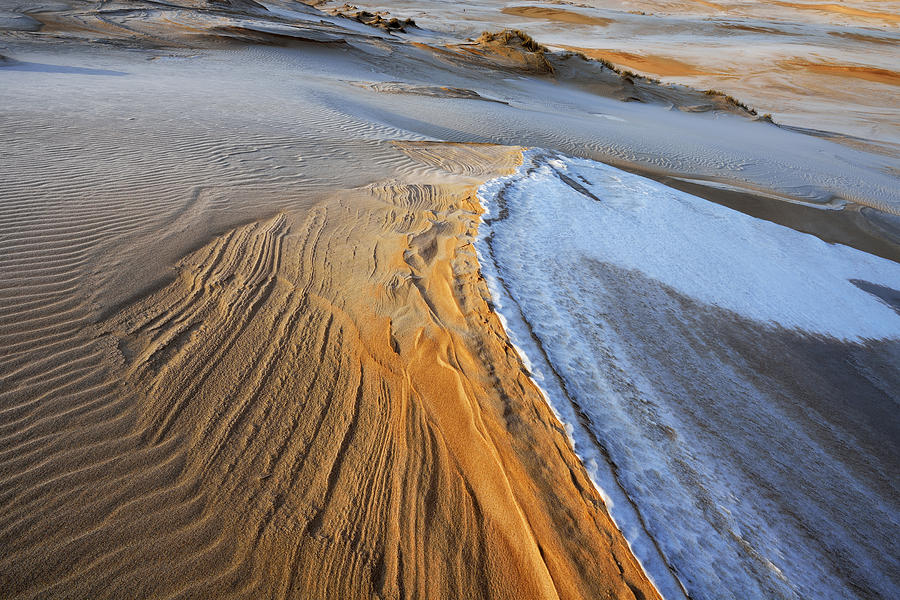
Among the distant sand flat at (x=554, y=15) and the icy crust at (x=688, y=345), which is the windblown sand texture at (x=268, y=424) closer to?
the icy crust at (x=688, y=345)

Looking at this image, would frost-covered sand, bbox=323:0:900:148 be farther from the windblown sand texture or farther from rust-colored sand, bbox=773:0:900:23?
the windblown sand texture

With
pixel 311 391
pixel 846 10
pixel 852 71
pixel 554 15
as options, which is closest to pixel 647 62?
pixel 852 71

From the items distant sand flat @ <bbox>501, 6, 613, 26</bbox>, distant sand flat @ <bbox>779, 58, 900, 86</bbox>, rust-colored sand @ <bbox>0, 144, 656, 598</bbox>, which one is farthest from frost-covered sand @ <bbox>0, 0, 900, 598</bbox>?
distant sand flat @ <bbox>501, 6, 613, 26</bbox>

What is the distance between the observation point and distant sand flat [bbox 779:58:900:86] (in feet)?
73.5

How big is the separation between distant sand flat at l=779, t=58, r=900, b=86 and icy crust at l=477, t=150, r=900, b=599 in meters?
24.1

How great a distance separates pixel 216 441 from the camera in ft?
7.21

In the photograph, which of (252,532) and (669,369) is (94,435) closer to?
(252,532)

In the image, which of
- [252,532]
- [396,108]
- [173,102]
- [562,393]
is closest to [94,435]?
[252,532]

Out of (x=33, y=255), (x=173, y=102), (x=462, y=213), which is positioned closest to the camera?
(x=33, y=255)

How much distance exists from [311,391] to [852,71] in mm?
31582

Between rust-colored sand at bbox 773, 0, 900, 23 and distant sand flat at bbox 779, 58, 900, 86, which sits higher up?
rust-colored sand at bbox 773, 0, 900, 23

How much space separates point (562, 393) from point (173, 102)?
8.71 m

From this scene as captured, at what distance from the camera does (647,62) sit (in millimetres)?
24562

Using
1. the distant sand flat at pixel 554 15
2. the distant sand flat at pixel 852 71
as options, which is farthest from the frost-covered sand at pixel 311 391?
the distant sand flat at pixel 554 15
